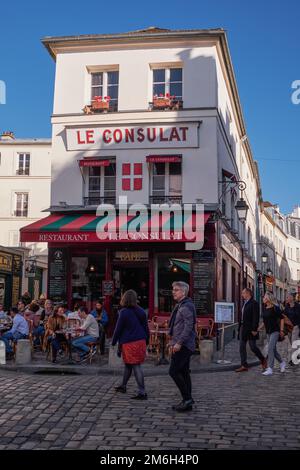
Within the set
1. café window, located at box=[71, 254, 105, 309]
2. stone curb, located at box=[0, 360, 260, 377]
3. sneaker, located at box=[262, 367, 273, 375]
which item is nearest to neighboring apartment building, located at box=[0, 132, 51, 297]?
→ café window, located at box=[71, 254, 105, 309]

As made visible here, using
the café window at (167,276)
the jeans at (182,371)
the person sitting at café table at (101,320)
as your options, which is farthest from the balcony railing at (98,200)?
the jeans at (182,371)

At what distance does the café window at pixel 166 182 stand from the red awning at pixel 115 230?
83 cm

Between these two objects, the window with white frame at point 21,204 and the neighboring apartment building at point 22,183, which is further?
the window with white frame at point 21,204

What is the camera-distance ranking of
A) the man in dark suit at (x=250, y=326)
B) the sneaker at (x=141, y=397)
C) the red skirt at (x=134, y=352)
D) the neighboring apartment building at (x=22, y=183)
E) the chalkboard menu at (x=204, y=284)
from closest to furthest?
the sneaker at (x=141, y=397) < the red skirt at (x=134, y=352) < the man in dark suit at (x=250, y=326) < the chalkboard menu at (x=204, y=284) < the neighboring apartment building at (x=22, y=183)

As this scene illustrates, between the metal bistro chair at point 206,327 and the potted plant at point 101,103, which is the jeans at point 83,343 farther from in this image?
the potted plant at point 101,103

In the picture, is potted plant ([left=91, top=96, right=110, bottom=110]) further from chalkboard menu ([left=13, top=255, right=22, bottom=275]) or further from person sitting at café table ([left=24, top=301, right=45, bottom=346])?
chalkboard menu ([left=13, top=255, right=22, bottom=275])

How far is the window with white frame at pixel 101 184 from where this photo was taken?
16422 millimetres

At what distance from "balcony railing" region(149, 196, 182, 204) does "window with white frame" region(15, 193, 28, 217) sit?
21.3 m

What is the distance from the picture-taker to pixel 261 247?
40625 mm

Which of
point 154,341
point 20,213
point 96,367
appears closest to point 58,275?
point 154,341

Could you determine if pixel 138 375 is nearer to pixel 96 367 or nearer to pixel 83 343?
pixel 96 367

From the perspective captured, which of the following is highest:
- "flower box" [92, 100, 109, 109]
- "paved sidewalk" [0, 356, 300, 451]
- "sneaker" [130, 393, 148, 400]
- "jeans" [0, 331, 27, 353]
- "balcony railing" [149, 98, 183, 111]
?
"flower box" [92, 100, 109, 109]

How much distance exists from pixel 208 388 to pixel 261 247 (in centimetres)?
3294

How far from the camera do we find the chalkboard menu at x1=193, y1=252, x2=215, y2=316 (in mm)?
15000
